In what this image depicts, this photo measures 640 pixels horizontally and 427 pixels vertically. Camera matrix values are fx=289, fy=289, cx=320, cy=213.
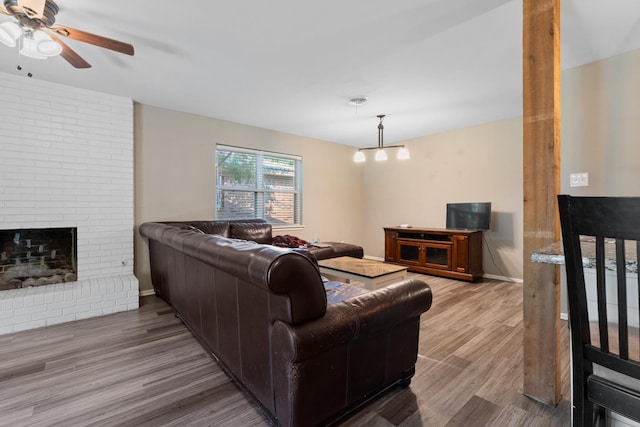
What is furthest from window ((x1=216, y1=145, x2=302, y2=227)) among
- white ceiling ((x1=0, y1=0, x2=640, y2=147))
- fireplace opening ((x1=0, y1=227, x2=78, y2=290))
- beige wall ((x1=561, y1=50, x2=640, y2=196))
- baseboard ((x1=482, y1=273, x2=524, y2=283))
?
beige wall ((x1=561, y1=50, x2=640, y2=196))

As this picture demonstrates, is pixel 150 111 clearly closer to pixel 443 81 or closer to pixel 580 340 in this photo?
pixel 443 81

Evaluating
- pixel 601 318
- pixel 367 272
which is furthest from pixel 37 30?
pixel 601 318

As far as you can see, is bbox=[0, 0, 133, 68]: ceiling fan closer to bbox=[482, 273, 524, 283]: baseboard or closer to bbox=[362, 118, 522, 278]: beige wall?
bbox=[362, 118, 522, 278]: beige wall

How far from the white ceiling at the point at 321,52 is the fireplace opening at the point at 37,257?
1.61m

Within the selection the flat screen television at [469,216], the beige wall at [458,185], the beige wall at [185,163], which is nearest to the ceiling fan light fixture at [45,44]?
the beige wall at [185,163]

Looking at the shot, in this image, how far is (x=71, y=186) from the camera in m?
3.15

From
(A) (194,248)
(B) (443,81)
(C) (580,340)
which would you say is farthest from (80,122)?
(C) (580,340)

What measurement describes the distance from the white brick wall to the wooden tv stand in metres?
3.88

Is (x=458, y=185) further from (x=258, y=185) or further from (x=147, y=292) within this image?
(x=147, y=292)

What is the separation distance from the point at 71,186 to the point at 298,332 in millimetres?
3372

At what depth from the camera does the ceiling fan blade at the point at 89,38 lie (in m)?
1.75

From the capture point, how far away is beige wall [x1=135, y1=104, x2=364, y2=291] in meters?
3.67

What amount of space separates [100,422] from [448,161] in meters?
5.18

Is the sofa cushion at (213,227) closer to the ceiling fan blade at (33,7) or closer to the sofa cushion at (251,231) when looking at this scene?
the sofa cushion at (251,231)
